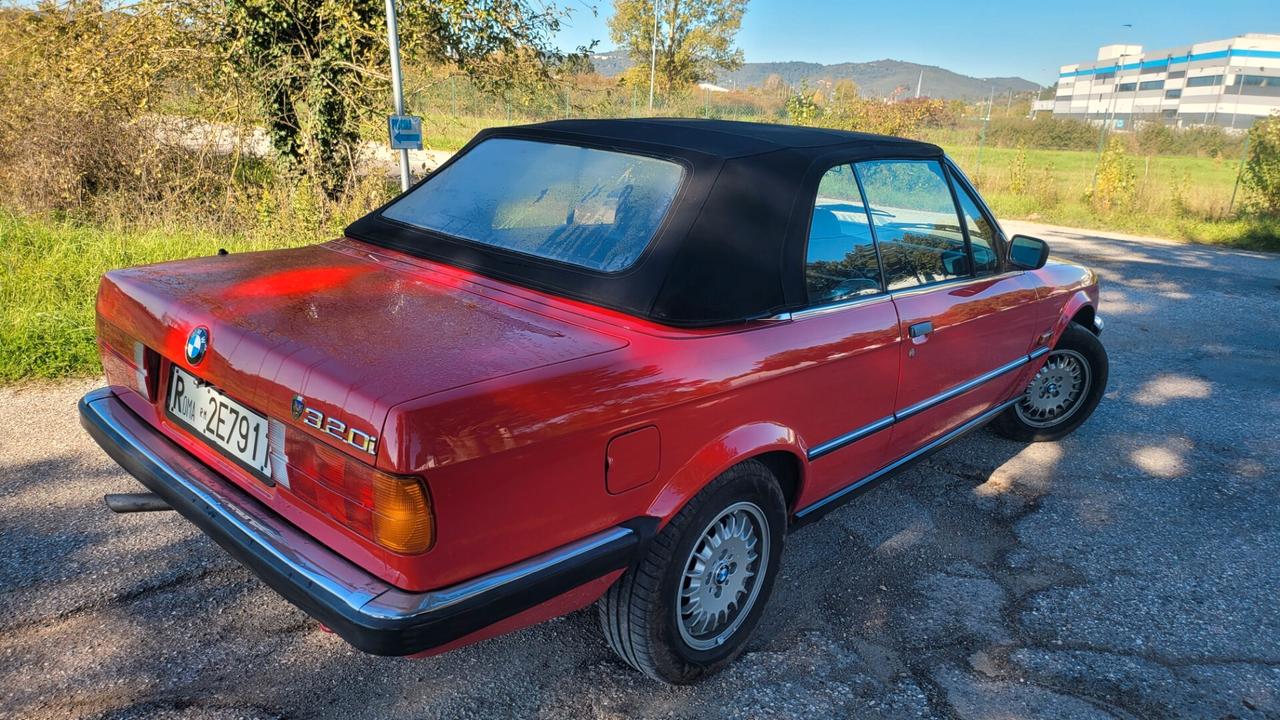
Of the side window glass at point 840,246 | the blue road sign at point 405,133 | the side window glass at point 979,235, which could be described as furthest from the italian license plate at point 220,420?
the blue road sign at point 405,133

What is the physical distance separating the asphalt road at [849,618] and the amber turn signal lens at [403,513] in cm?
85

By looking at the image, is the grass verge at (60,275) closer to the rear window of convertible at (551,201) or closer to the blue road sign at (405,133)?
the blue road sign at (405,133)

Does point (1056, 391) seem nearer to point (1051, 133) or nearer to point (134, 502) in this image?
point (134, 502)

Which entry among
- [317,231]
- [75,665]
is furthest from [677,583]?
[317,231]

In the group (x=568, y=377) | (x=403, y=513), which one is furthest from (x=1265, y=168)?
(x=403, y=513)

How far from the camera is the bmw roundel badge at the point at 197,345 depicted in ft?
7.02

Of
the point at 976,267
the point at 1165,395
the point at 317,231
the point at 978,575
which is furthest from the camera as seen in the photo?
the point at 317,231

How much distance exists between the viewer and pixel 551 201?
110 inches

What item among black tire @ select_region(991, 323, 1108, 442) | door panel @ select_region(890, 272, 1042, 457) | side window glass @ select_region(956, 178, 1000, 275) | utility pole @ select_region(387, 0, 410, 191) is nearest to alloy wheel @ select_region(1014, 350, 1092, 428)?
black tire @ select_region(991, 323, 1108, 442)

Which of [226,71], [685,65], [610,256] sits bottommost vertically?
[610,256]

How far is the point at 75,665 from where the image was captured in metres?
2.39

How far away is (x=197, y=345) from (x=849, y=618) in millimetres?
2297

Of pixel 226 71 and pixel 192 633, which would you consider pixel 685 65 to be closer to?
pixel 226 71

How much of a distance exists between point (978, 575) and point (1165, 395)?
10.9 feet
